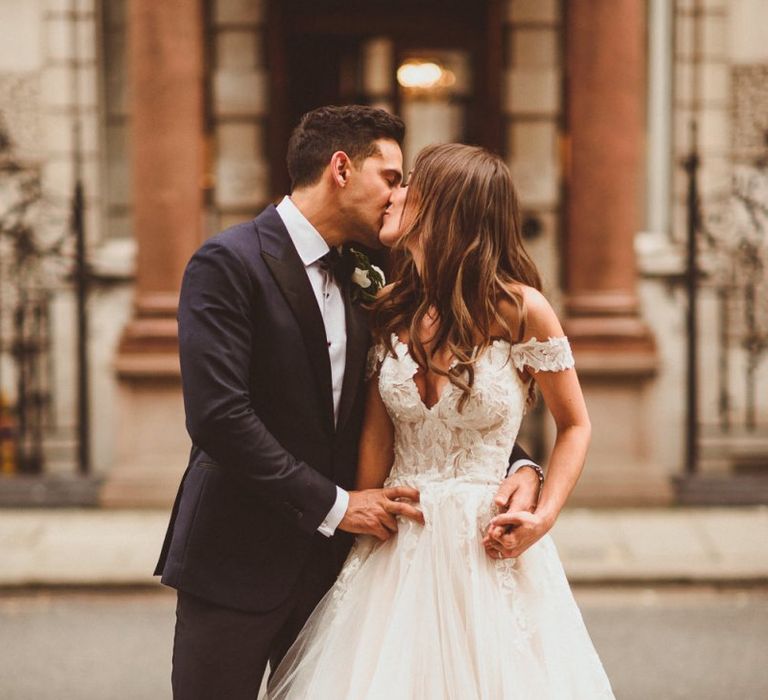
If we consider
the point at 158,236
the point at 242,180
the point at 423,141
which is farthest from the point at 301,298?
the point at 423,141

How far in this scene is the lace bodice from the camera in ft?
9.93

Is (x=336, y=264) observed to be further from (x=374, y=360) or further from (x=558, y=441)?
(x=558, y=441)

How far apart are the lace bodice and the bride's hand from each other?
7.1 inches

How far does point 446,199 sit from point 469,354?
0.38m

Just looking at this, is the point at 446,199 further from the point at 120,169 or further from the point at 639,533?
the point at 120,169

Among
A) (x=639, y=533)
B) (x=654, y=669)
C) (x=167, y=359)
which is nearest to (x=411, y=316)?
(x=654, y=669)

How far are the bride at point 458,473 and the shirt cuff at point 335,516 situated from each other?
198 millimetres

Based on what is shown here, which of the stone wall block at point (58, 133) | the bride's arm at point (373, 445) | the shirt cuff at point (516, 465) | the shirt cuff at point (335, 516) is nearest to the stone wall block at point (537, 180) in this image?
the stone wall block at point (58, 133)

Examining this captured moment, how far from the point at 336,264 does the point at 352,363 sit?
0.87 feet

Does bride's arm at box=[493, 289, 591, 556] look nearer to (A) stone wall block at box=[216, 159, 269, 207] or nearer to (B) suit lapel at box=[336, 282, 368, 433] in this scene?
(B) suit lapel at box=[336, 282, 368, 433]

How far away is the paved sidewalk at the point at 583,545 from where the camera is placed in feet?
24.1

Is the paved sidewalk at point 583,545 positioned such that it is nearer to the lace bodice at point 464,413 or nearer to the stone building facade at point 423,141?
the stone building facade at point 423,141

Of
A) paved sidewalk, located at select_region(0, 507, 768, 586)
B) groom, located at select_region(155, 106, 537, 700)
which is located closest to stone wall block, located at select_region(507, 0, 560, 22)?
paved sidewalk, located at select_region(0, 507, 768, 586)

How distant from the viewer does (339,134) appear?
3059mm
